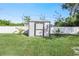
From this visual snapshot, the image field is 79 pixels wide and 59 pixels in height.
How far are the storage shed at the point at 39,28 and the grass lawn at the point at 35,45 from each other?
0.04 meters

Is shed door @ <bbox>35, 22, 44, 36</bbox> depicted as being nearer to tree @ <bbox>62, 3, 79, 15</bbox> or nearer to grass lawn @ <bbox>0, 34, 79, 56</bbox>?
grass lawn @ <bbox>0, 34, 79, 56</bbox>

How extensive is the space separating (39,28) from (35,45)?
0.14 meters

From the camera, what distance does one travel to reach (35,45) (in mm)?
1801

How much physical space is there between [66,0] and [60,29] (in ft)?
0.77

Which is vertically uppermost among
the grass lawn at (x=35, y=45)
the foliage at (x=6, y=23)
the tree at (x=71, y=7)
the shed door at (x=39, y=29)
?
the tree at (x=71, y=7)

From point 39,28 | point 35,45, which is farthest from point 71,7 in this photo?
point 35,45

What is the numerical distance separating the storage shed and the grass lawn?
0.13 feet

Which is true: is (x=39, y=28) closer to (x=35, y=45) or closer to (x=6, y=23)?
(x=35, y=45)

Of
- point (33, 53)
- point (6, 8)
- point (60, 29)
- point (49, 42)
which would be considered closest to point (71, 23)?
point (60, 29)

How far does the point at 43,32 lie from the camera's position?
1.82 metres

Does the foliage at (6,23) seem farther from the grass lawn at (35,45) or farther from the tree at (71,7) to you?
the tree at (71,7)

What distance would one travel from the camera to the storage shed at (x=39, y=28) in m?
1.81

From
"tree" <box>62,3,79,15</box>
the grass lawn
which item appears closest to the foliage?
the grass lawn

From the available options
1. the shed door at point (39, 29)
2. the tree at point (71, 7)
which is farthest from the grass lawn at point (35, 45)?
the tree at point (71, 7)
